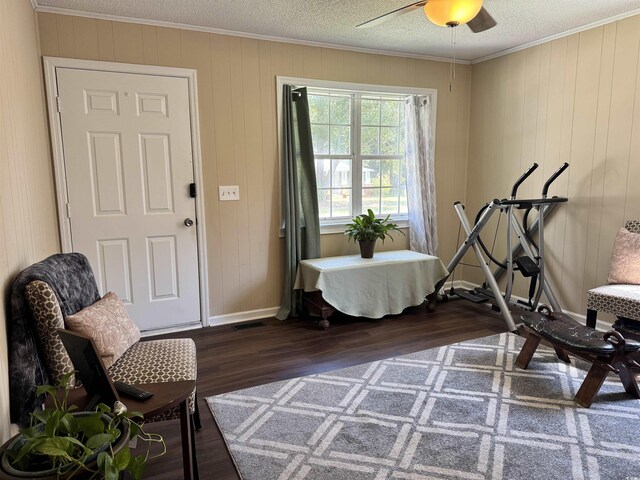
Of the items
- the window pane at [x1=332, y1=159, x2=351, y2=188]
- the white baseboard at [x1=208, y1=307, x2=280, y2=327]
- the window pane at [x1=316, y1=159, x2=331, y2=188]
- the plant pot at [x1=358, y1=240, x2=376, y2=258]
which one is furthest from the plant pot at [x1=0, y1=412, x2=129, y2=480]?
the window pane at [x1=332, y1=159, x2=351, y2=188]

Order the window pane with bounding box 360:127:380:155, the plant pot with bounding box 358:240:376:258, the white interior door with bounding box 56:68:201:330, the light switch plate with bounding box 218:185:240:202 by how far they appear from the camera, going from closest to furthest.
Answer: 1. the white interior door with bounding box 56:68:201:330
2. the light switch plate with bounding box 218:185:240:202
3. the plant pot with bounding box 358:240:376:258
4. the window pane with bounding box 360:127:380:155

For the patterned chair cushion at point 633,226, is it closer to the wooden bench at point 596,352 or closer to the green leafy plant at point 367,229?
the wooden bench at point 596,352

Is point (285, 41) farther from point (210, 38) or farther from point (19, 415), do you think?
point (19, 415)

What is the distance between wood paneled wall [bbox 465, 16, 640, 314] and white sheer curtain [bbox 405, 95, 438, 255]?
672 millimetres

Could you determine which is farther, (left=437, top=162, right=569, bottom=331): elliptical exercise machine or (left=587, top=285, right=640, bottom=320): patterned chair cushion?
(left=437, top=162, right=569, bottom=331): elliptical exercise machine

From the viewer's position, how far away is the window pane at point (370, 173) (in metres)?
4.48

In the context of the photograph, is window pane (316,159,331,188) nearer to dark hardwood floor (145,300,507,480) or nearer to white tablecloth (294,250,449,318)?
white tablecloth (294,250,449,318)

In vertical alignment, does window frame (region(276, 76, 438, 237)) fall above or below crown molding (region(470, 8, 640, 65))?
below

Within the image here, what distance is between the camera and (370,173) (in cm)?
452

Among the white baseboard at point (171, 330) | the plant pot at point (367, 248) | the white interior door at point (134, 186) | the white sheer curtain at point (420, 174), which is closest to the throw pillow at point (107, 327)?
the white interior door at point (134, 186)

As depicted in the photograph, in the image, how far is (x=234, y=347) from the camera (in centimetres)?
336

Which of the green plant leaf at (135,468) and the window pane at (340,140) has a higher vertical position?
the window pane at (340,140)

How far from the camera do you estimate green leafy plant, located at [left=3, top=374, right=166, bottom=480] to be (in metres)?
1.09

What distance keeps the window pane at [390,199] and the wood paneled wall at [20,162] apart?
3.02 metres
